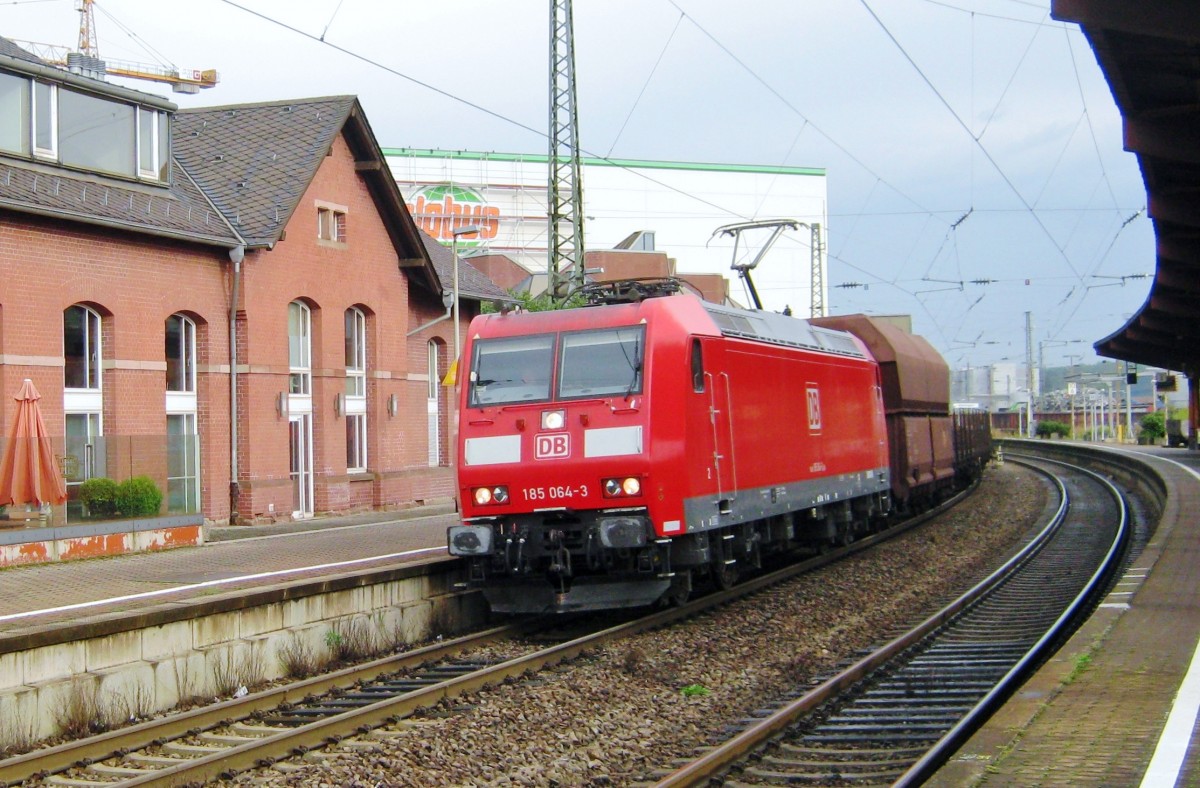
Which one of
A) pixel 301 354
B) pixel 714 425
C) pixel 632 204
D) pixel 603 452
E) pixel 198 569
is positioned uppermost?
pixel 632 204

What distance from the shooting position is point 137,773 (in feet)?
27.7

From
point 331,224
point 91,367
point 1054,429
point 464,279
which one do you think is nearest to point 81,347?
point 91,367

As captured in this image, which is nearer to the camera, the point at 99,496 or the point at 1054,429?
the point at 99,496

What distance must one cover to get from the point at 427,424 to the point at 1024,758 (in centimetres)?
2356

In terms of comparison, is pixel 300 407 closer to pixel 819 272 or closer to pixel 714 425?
pixel 714 425

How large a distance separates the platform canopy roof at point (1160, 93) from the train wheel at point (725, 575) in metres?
6.59

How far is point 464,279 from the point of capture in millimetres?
31953

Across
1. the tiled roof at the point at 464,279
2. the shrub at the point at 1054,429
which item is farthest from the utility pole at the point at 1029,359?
the tiled roof at the point at 464,279

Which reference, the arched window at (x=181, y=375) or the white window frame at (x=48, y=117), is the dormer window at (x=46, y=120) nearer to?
the white window frame at (x=48, y=117)

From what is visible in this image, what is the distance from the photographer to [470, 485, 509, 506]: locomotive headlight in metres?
13.4

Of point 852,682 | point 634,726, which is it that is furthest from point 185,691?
point 852,682

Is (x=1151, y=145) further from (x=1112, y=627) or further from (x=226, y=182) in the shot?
(x=226, y=182)

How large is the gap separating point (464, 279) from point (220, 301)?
941cm

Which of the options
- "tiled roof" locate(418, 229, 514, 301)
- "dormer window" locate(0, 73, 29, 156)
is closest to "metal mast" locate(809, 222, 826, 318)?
"tiled roof" locate(418, 229, 514, 301)
